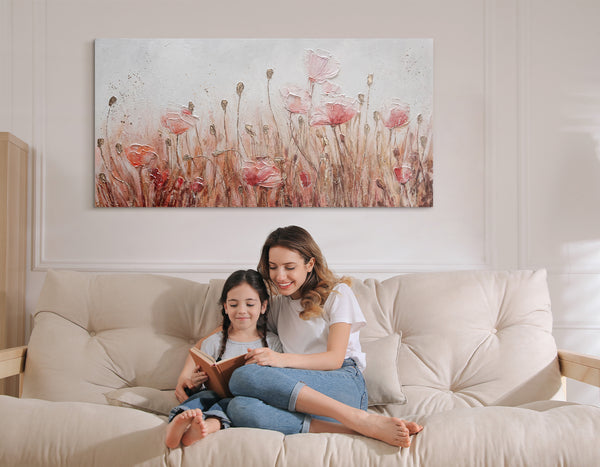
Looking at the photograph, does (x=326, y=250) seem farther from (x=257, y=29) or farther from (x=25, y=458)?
(x=25, y=458)

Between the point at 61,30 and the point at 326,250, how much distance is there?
5.42ft

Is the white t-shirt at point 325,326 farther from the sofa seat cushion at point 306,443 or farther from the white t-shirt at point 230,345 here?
the sofa seat cushion at point 306,443

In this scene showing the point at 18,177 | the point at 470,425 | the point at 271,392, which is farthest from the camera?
the point at 18,177

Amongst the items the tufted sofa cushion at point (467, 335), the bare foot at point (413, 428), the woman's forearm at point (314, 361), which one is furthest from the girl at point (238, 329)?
the bare foot at point (413, 428)

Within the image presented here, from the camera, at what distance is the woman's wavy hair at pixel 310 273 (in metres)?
1.75

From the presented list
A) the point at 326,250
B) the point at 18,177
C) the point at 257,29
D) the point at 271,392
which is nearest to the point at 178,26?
the point at 257,29

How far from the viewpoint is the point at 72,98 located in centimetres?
241

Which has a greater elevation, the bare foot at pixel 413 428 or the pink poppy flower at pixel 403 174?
the pink poppy flower at pixel 403 174

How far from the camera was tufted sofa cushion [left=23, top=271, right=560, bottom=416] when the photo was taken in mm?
1717

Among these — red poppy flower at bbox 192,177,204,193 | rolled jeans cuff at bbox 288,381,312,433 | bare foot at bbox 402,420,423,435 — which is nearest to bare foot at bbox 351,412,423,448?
bare foot at bbox 402,420,423,435

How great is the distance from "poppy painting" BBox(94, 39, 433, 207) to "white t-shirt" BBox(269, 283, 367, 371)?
2.38 ft

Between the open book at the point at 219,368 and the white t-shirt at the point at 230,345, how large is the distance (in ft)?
0.52

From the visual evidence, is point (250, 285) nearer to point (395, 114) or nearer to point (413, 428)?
point (413, 428)

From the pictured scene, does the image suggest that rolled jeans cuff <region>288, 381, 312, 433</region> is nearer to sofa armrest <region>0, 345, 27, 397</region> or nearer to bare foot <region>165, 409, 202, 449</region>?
bare foot <region>165, 409, 202, 449</region>
